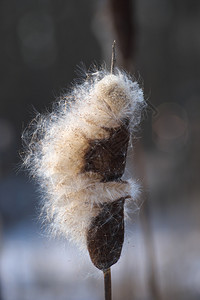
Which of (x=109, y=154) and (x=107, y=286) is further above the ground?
(x=109, y=154)


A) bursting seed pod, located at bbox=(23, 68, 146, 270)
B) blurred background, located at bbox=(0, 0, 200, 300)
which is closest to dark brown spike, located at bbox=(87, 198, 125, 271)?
bursting seed pod, located at bbox=(23, 68, 146, 270)

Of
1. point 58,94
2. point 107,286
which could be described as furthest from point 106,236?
point 58,94

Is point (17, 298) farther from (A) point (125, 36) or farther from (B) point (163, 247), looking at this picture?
(A) point (125, 36)

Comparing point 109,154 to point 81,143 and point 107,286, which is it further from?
point 107,286

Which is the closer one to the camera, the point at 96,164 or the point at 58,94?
the point at 96,164

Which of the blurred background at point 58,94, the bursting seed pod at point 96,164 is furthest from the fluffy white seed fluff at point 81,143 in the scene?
the blurred background at point 58,94

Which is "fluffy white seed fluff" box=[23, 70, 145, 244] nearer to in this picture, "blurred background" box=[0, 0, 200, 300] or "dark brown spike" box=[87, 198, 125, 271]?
"dark brown spike" box=[87, 198, 125, 271]
